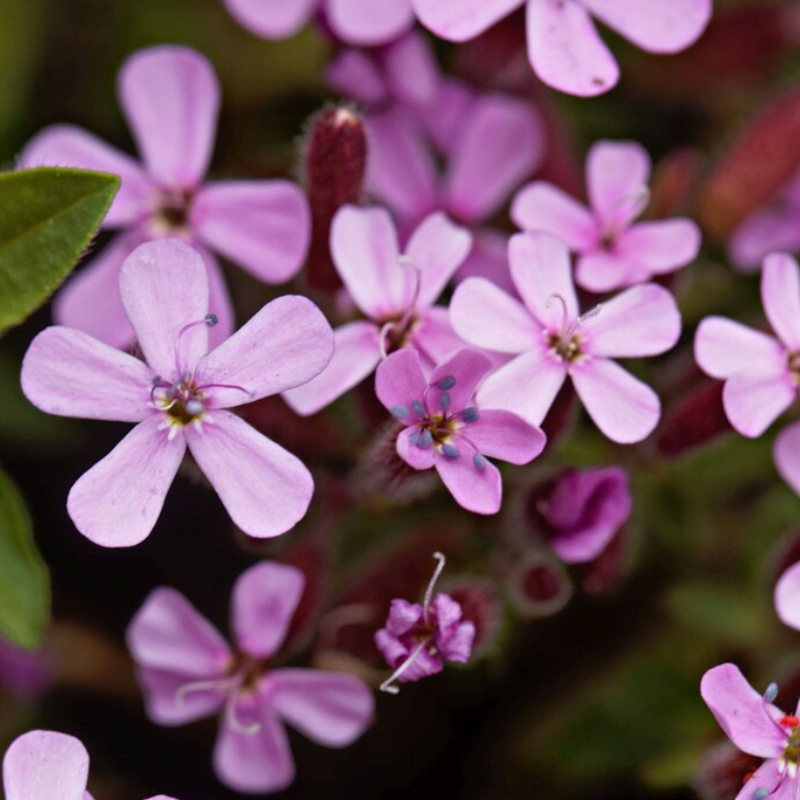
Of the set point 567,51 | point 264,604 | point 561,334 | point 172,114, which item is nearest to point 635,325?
point 561,334

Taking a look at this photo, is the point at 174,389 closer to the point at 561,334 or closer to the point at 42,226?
the point at 42,226

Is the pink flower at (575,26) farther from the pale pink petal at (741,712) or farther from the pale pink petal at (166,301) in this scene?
the pale pink petal at (741,712)

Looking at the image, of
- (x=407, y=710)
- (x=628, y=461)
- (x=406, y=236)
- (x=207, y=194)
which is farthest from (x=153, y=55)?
(x=407, y=710)

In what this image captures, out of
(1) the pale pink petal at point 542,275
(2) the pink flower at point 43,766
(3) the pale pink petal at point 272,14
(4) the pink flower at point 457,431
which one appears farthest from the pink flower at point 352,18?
(2) the pink flower at point 43,766

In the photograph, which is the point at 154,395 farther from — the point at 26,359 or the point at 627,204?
the point at 627,204

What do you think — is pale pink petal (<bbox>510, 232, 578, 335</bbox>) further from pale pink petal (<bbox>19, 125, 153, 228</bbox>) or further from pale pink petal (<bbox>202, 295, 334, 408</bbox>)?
pale pink petal (<bbox>19, 125, 153, 228</bbox>)
